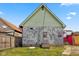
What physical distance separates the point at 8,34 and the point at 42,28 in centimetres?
142

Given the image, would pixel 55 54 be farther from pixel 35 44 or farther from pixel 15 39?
pixel 15 39

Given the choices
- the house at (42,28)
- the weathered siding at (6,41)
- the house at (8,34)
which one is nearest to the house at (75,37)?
the house at (42,28)

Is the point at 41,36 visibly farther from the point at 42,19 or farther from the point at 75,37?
the point at 75,37

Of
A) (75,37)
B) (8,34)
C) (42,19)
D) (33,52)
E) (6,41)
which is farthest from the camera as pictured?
(8,34)

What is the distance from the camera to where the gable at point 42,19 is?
43.0 ft

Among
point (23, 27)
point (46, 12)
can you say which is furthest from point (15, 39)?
point (46, 12)

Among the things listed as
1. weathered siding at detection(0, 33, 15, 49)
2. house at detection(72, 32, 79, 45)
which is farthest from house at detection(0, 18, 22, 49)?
house at detection(72, 32, 79, 45)

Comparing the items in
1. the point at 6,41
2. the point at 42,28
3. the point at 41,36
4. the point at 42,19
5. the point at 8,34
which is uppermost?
the point at 42,19

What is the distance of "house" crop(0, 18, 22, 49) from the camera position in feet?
44.4

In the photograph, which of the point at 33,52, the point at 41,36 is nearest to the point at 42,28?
the point at 41,36

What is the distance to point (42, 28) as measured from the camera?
13.5 metres

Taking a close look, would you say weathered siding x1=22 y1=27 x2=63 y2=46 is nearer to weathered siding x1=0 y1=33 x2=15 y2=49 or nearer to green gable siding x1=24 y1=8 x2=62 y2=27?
green gable siding x1=24 y1=8 x2=62 y2=27

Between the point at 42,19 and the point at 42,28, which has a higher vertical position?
the point at 42,19

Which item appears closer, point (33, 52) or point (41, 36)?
point (33, 52)
